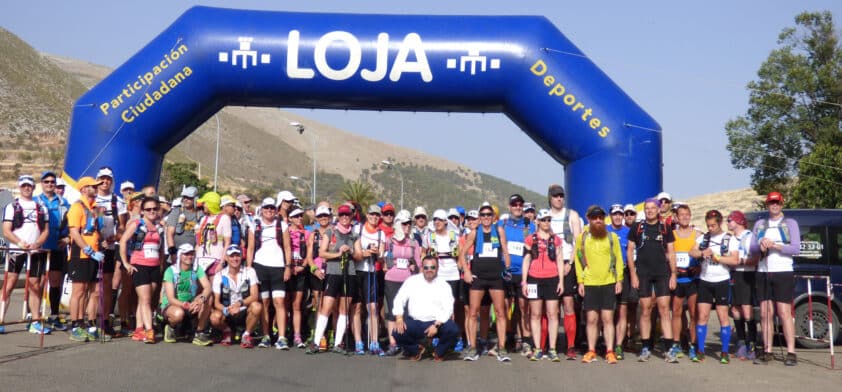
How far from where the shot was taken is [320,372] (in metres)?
8.91

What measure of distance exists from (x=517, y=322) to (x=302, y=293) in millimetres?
2752

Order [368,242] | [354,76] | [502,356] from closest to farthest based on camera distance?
[502,356]
[368,242]
[354,76]

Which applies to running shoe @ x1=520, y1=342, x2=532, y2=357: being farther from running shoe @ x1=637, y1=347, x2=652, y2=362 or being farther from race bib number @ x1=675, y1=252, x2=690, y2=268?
race bib number @ x1=675, y1=252, x2=690, y2=268

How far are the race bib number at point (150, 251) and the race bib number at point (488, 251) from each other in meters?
4.03

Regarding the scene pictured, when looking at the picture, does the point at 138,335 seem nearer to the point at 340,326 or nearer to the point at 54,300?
the point at 54,300

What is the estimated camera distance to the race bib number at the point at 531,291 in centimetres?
1062

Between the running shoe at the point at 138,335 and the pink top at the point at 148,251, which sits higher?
the pink top at the point at 148,251

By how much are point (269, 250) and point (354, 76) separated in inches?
140

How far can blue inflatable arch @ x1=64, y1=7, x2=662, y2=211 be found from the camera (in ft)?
43.3

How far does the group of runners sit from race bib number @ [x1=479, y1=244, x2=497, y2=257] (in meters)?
0.04

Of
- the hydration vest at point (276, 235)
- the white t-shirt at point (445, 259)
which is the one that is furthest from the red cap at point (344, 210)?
the white t-shirt at point (445, 259)

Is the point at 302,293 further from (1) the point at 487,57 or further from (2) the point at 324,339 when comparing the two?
(1) the point at 487,57

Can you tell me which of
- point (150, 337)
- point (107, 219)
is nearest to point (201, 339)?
point (150, 337)

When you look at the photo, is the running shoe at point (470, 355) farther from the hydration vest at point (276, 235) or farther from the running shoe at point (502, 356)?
the hydration vest at point (276, 235)
